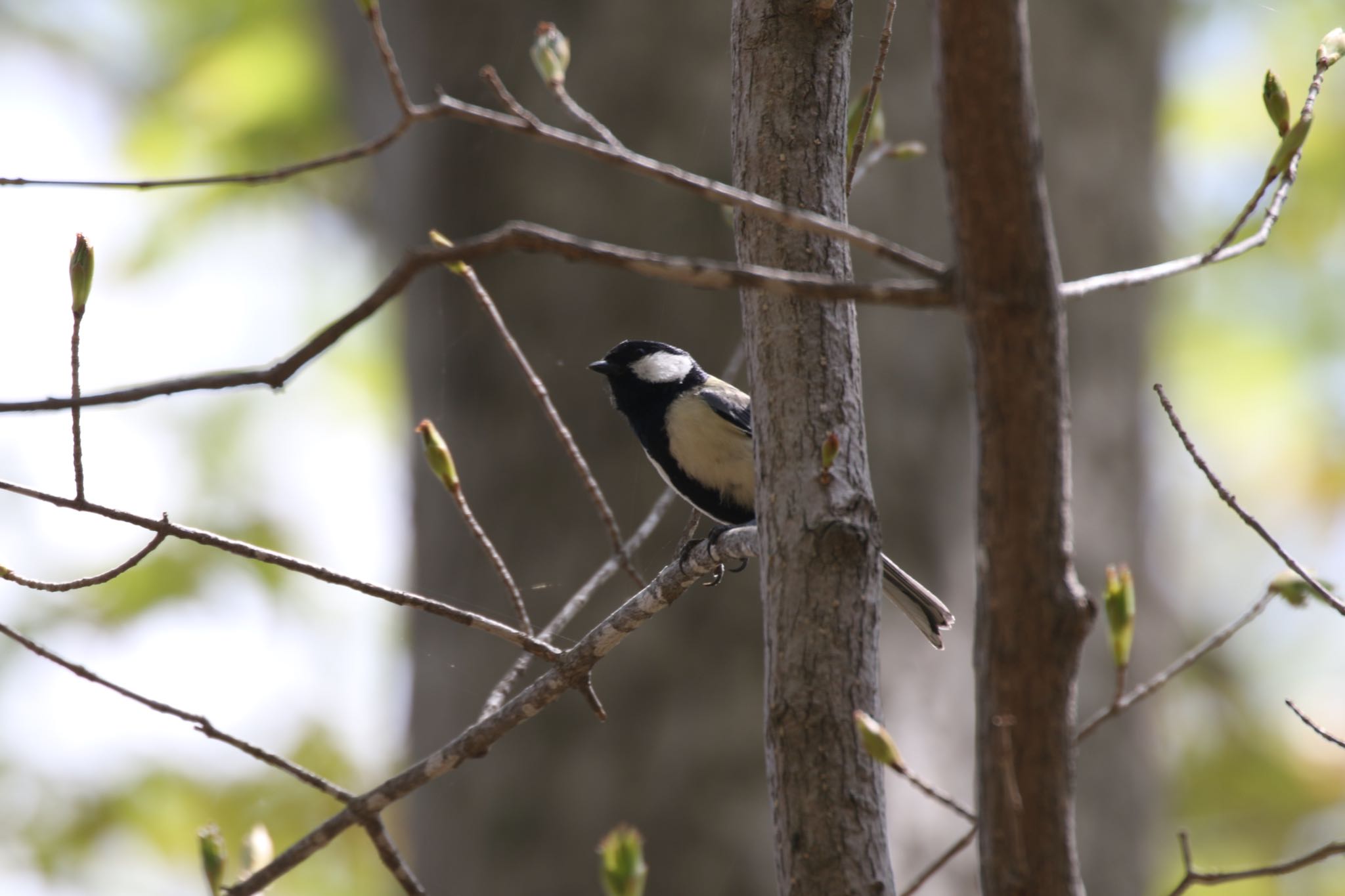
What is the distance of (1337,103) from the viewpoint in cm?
790

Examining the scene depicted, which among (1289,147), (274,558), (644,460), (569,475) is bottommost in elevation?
(274,558)

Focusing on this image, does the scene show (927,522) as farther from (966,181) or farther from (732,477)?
(966,181)

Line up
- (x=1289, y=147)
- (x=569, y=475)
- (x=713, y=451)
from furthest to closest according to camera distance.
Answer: (x=569, y=475) → (x=713, y=451) → (x=1289, y=147)

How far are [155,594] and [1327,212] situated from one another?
25.7 feet

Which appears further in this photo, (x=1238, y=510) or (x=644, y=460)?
(x=644, y=460)

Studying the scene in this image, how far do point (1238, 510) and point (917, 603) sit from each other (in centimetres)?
119

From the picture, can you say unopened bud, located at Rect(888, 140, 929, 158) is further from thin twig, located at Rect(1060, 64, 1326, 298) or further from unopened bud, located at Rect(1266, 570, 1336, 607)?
unopened bud, located at Rect(1266, 570, 1336, 607)

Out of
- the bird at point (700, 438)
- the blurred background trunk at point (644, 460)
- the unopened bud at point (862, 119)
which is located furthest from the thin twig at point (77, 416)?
the blurred background trunk at point (644, 460)

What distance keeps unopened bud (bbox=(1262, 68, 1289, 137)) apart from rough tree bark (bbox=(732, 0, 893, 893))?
1.60 ft

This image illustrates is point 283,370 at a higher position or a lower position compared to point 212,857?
higher

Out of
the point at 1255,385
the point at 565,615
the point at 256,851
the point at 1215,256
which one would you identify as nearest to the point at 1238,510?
the point at 1215,256

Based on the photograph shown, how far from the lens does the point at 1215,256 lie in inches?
43.7

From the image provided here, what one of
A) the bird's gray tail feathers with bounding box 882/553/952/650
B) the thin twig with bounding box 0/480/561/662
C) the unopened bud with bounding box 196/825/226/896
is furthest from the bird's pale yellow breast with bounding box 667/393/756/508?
the unopened bud with bounding box 196/825/226/896

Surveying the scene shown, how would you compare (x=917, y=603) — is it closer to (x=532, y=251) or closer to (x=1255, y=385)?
(x=532, y=251)
